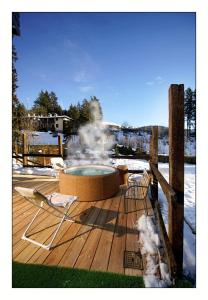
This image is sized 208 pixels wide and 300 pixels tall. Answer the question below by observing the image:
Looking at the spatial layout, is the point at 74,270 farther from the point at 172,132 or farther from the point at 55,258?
the point at 172,132

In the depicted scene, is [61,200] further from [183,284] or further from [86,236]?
[183,284]

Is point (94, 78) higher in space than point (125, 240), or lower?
higher

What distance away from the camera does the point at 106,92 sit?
63.2ft

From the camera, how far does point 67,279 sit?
1.78 m

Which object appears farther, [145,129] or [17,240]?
[145,129]

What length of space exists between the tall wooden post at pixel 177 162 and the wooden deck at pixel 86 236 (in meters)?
0.50

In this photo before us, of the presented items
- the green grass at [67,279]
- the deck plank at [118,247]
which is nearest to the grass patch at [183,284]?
the green grass at [67,279]

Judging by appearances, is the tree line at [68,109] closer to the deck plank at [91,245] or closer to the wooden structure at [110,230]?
Result: the wooden structure at [110,230]

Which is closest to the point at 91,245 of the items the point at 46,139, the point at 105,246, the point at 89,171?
the point at 105,246

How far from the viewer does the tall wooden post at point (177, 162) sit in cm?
174

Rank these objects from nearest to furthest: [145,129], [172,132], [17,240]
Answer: [172,132] → [17,240] → [145,129]
